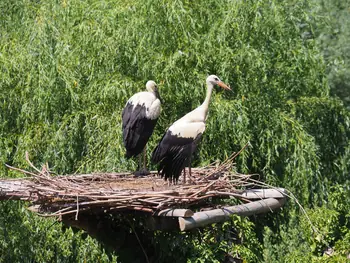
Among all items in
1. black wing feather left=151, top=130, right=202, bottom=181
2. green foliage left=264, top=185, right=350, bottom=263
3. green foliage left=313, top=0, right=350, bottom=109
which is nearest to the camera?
black wing feather left=151, top=130, right=202, bottom=181

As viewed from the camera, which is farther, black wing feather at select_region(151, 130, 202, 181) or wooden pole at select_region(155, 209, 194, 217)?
black wing feather at select_region(151, 130, 202, 181)

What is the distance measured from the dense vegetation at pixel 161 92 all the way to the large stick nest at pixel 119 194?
141cm

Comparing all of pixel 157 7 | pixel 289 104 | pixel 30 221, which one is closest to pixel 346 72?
pixel 289 104

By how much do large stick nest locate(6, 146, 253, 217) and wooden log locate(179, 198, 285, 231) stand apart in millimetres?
105

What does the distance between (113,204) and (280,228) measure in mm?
3277

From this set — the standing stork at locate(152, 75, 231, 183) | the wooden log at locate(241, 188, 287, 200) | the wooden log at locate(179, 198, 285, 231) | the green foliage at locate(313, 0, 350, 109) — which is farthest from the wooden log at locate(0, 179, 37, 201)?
the green foliage at locate(313, 0, 350, 109)

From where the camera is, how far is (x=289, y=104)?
9539 mm

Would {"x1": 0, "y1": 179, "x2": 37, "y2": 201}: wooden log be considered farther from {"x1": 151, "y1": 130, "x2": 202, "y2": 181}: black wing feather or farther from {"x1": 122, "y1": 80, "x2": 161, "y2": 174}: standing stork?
{"x1": 122, "y1": 80, "x2": 161, "y2": 174}: standing stork

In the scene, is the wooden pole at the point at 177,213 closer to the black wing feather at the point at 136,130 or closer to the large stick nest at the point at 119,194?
the large stick nest at the point at 119,194

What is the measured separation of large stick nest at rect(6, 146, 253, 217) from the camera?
20.3 feet

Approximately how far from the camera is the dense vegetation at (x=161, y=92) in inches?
344

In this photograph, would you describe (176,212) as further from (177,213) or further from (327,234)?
(327,234)

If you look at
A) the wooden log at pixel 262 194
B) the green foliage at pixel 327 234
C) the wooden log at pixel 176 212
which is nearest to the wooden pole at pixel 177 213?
the wooden log at pixel 176 212

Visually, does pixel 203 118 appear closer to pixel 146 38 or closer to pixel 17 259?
pixel 146 38
